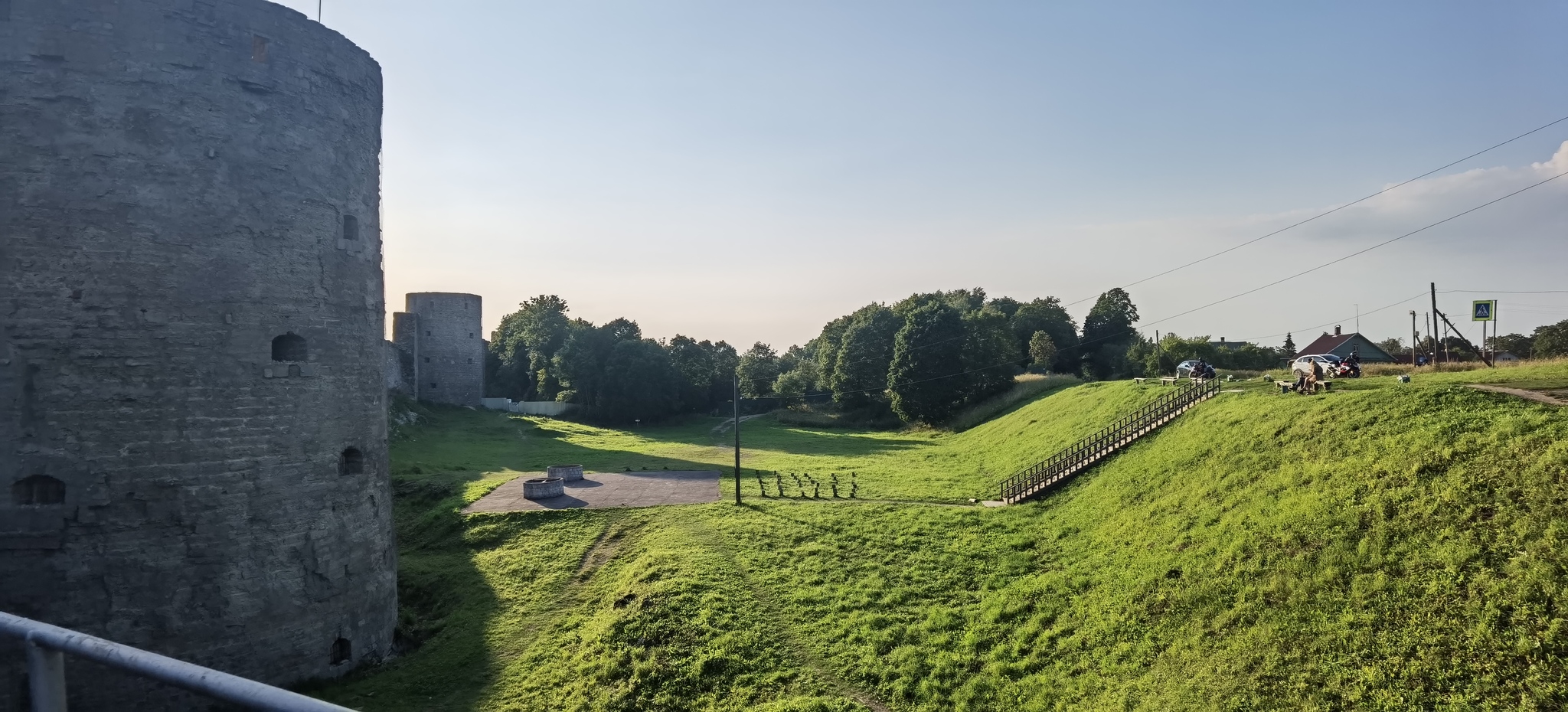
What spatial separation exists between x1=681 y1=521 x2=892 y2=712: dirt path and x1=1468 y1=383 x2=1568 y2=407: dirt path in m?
13.6

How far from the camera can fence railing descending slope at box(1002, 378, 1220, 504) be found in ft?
74.1

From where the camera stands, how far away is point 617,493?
2691cm

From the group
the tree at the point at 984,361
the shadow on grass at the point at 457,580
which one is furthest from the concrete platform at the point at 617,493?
the tree at the point at 984,361

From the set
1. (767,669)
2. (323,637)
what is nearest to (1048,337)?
(767,669)

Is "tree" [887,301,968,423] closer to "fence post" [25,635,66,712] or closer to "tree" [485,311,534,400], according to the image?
"tree" [485,311,534,400]

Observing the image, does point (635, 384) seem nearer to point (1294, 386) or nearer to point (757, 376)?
point (757, 376)

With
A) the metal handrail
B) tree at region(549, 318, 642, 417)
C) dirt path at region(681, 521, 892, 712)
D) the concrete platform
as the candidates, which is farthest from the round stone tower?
tree at region(549, 318, 642, 417)

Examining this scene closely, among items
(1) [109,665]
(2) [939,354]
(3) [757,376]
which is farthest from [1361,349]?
(1) [109,665]

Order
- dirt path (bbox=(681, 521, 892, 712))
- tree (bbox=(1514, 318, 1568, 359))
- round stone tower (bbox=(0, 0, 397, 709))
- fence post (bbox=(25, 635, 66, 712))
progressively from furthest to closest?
tree (bbox=(1514, 318, 1568, 359)) < dirt path (bbox=(681, 521, 892, 712)) < round stone tower (bbox=(0, 0, 397, 709)) < fence post (bbox=(25, 635, 66, 712))

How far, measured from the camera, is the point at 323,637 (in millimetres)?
13859

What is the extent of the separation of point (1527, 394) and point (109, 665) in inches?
875

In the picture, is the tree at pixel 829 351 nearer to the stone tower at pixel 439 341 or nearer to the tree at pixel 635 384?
the tree at pixel 635 384

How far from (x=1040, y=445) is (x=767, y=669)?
1882 centimetres

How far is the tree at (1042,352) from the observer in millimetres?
61562
